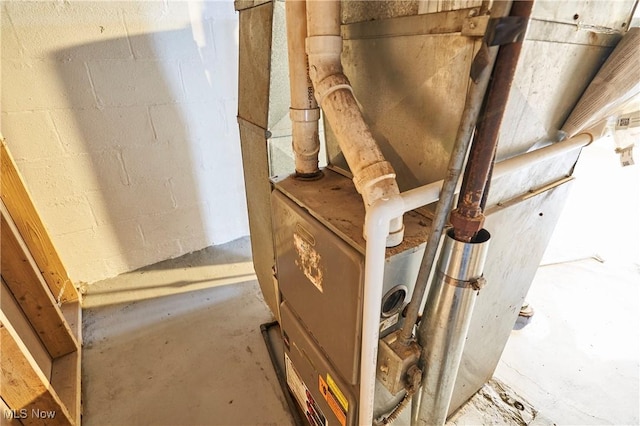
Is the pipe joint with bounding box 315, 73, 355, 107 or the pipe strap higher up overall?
the pipe joint with bounding box 315, 73, 355, 107

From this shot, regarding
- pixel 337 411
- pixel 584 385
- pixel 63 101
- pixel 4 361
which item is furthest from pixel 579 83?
pixel 63 101

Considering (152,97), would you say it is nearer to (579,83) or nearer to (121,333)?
(121,333)

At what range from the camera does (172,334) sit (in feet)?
5.08

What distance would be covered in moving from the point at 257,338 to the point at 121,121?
4.33ft

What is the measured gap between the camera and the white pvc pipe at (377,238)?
1.62ft

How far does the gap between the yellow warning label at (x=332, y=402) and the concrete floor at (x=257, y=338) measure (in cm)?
47

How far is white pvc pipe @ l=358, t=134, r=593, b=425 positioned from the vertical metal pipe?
11 cm

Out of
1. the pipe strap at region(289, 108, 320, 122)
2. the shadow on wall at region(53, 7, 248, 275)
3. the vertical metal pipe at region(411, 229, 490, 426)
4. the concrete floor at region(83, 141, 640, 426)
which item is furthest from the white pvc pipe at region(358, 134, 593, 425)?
the shadow on wall at region(53, 7, 248, 275)

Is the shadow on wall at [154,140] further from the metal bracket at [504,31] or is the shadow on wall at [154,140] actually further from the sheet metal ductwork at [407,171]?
the metal bracket at [504,31]

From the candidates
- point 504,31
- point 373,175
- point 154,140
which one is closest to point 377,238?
point 373,175

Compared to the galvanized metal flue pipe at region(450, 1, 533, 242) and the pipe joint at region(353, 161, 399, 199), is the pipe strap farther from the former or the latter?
the galvanized metal flue pipe at region(450, 1, 533, 242)

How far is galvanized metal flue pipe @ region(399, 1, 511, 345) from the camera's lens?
0.41 meters

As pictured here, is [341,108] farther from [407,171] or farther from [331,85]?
[407,171]

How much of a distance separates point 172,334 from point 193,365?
0.79 ft
